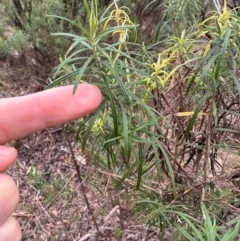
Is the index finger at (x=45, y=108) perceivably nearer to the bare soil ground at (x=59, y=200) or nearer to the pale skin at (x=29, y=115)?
the pale skin at (x=29, y=115)

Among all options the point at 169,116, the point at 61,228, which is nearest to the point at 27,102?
the point at 169,116

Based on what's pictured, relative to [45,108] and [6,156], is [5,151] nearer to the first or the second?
[6,156]

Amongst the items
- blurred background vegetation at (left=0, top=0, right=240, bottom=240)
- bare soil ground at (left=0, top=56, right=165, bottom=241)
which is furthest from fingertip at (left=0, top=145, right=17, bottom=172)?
bare soil ground at (left=0, top=56, right=165, bottom=241)

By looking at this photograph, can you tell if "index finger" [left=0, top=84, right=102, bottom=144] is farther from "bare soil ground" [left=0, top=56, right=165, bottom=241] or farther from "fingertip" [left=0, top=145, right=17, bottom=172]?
"bare soil ground" [left=0, top=56, right=165, bottom=241]

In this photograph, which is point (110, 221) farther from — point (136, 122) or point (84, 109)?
point (84, 109)

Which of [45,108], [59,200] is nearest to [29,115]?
[45,108]
